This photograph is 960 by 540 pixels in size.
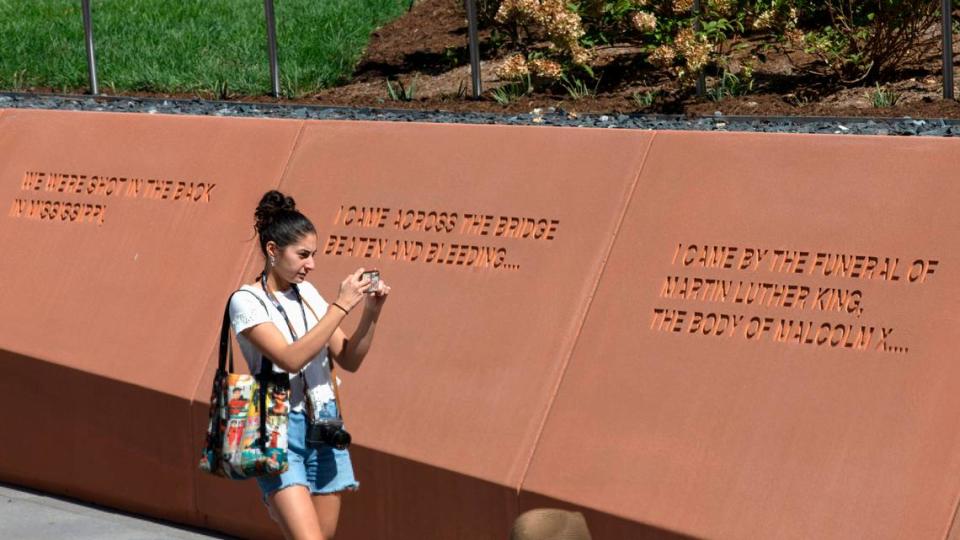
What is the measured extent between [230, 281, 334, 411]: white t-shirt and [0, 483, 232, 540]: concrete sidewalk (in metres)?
2.27

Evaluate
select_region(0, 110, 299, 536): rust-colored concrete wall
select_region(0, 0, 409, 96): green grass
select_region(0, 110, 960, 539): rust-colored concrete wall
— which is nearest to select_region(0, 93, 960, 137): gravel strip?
select_region(0, 0, 409, 96): green grass

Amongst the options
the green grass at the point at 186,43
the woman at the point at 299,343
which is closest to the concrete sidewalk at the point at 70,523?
the woman at the point at 299,343

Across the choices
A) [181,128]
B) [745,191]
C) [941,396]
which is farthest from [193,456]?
[941,396]

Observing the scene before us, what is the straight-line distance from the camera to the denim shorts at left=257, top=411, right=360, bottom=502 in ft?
16.4

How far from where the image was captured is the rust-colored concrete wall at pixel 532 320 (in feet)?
17.7

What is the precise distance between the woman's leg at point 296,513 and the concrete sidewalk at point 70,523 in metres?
2.20

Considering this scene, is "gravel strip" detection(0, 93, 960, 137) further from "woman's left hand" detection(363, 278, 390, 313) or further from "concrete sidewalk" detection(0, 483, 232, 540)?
"woman's left hand" detection(363, 278, 390, 313)

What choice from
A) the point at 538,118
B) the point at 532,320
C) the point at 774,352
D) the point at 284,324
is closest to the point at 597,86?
the point at 538,118

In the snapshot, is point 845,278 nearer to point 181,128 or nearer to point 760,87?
point 181,128

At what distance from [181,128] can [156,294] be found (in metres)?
0.88

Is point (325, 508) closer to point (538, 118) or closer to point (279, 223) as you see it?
point (279, 223)

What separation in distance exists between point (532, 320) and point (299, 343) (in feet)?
5.42

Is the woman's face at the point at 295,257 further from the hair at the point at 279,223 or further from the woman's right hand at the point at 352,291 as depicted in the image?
the woman's right hand at the point at 352,291

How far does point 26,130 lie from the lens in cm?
845
